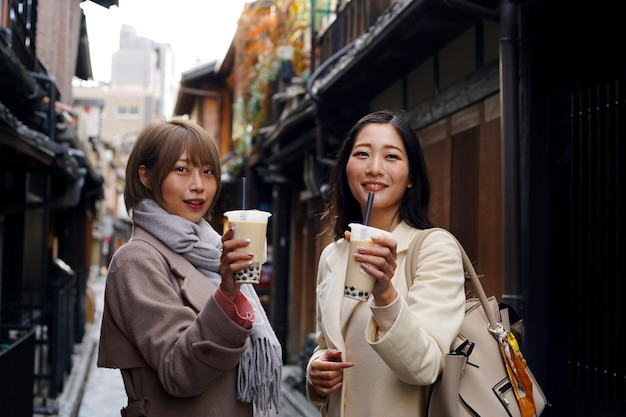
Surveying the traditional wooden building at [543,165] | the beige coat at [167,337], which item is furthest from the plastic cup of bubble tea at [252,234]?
the traditional wooden building at [543,165]

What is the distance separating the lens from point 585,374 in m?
5.25

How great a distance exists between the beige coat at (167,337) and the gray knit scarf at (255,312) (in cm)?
4

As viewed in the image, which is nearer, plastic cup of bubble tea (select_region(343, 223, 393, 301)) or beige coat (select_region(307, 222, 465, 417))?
plastic cup of bubble tea (select_region(343, 223, 393, 301))

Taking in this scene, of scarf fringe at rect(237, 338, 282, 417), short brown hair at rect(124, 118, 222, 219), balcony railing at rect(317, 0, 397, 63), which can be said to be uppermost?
balcony railing at rect(317, 0, 397, 63)

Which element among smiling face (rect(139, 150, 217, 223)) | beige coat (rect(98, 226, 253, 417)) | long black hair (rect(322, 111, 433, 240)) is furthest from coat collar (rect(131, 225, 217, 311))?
long black hair (rect(322, 111, 433, 240))

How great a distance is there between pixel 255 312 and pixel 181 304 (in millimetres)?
277

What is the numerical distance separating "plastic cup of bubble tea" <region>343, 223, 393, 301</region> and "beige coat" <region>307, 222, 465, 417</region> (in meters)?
0.15

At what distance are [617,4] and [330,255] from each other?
3064 mm

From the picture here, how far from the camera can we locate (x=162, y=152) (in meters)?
2.88

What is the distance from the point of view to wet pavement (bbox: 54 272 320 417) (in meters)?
10.3

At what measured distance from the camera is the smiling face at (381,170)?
112 inches

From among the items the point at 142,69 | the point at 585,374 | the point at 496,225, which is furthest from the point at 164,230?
the point at 142,69

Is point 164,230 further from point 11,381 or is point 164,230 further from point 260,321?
point 11,381

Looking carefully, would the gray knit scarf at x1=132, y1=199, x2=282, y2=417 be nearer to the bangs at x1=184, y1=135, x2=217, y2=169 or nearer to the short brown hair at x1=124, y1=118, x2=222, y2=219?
the short brown hair at x1=124, y1=118, x2=222, y2=219
